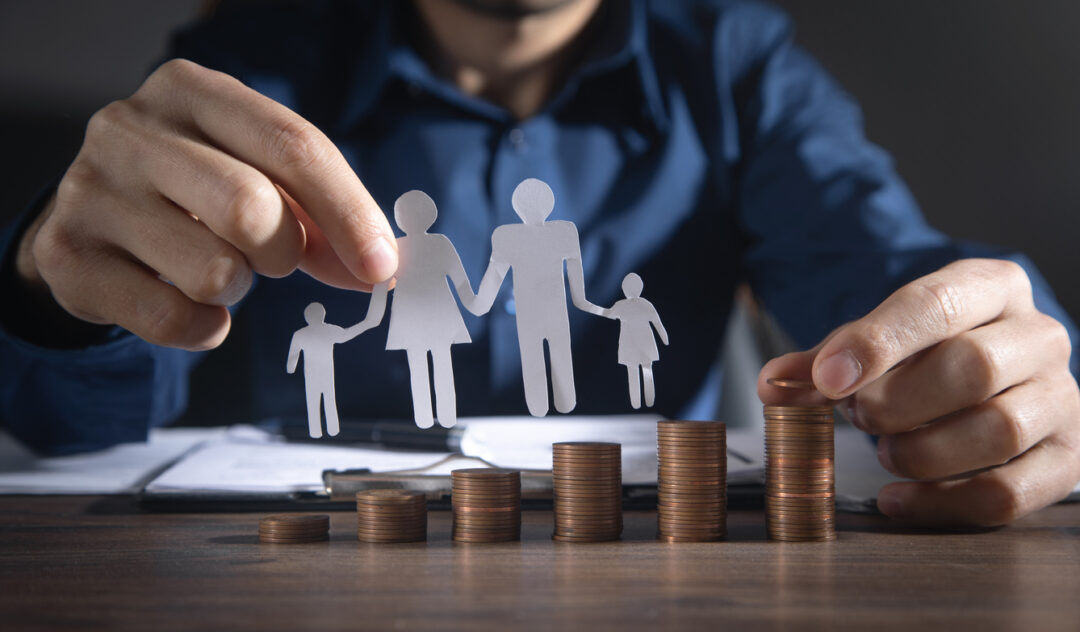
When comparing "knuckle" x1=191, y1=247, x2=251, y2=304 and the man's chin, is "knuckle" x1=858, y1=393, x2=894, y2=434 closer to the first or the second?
"knuckle" x1=191, y1=247, x2=251, y2=304

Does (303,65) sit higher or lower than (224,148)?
higher

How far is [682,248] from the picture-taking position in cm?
237

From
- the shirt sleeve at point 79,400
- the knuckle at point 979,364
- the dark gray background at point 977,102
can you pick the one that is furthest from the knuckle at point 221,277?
the dark gray background at point 977,102

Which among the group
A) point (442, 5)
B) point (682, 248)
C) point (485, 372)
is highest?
point (442, 5)

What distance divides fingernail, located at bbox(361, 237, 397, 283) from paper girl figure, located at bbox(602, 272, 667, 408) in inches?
12.6

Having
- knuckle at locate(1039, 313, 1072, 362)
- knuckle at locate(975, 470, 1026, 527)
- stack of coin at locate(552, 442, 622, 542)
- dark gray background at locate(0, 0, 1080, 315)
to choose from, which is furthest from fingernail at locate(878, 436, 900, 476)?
dark gray background at locate(0, 0, 1080, 315)

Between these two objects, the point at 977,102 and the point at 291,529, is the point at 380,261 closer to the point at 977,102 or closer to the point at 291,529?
the point at 291,529

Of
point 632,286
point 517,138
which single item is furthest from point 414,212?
point 517,138

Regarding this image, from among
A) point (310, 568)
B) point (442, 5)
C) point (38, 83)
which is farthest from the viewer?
point (38, 83)

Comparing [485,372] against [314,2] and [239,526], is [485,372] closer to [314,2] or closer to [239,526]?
[239,526]

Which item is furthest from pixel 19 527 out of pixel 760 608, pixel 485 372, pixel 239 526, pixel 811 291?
pixel 811 291

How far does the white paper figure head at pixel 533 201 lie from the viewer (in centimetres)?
115

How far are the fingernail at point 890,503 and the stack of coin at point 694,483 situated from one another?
27cm

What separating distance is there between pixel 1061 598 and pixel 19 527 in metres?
1.31
